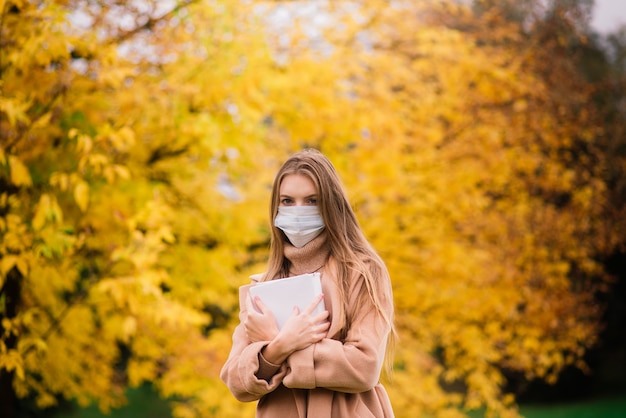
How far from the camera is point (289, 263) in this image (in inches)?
103

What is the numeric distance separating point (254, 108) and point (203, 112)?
493mm

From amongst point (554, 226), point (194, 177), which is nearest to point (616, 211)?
point (554, 226)

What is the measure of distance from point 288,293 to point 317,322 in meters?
0.14

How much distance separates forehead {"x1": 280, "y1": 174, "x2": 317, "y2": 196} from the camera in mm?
2469

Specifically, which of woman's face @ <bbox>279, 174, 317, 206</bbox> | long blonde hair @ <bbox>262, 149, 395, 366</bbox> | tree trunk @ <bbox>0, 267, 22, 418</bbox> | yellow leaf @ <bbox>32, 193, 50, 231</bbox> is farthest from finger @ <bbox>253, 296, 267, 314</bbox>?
tree trunk @ <bbox>0, 267, 22, 418</bbox>

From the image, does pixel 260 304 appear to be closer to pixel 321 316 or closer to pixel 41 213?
pixel 321 316

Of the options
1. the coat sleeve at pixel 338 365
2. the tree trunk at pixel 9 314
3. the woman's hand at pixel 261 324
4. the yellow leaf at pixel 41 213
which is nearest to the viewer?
the coat sleeve at pixel 338 365

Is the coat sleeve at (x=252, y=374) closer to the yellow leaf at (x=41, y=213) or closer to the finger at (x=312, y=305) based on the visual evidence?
the finger at (x=312, y=305)

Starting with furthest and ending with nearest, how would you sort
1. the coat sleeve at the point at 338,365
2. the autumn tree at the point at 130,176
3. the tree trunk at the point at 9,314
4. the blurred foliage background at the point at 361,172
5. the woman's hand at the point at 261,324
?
1. the blurred foliage background at the point at 361,172
2. the tree trunk at the point at 9,314
3. the autumn tree at the point at 130,176
4. the woman's hand at the point at 261,324
5. the coat sleeve at the point at 338,365

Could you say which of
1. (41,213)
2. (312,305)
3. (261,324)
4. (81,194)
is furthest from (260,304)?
(41,213)

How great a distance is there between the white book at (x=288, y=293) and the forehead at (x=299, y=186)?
339mm

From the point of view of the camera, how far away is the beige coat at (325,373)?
7.22 feet

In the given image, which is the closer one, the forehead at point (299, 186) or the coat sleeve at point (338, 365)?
the coat sleeve at point (338, 365)

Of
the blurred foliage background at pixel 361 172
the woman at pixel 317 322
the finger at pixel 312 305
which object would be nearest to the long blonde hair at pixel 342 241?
the woman at pixel 317 322
